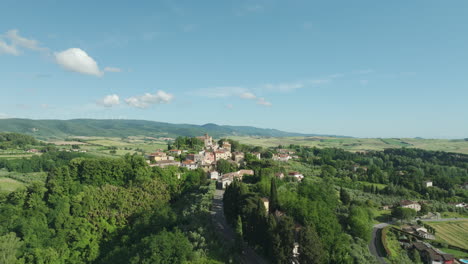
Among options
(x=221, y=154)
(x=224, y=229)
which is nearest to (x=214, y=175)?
(x=221, y=154)

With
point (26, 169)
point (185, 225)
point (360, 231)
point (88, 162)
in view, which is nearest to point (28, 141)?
point (26, 169)

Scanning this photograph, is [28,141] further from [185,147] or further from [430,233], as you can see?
[430,233]

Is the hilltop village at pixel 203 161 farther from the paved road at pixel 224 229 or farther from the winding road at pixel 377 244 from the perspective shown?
the winding road at pixel 377 244

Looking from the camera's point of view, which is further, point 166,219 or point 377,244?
point 377,244

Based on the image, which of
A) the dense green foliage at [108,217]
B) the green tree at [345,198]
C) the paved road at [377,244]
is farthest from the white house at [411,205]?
the dense green foliage at [108,217]

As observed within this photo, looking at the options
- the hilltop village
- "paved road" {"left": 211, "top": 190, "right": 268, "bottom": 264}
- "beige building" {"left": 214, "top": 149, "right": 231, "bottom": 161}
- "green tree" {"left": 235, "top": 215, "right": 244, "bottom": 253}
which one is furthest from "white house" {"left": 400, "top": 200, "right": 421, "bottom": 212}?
"green tree" {"left": 235, "top": 215, "right": 244, "bottom": 253}

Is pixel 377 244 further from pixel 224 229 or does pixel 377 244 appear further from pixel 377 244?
pixel 224 229
